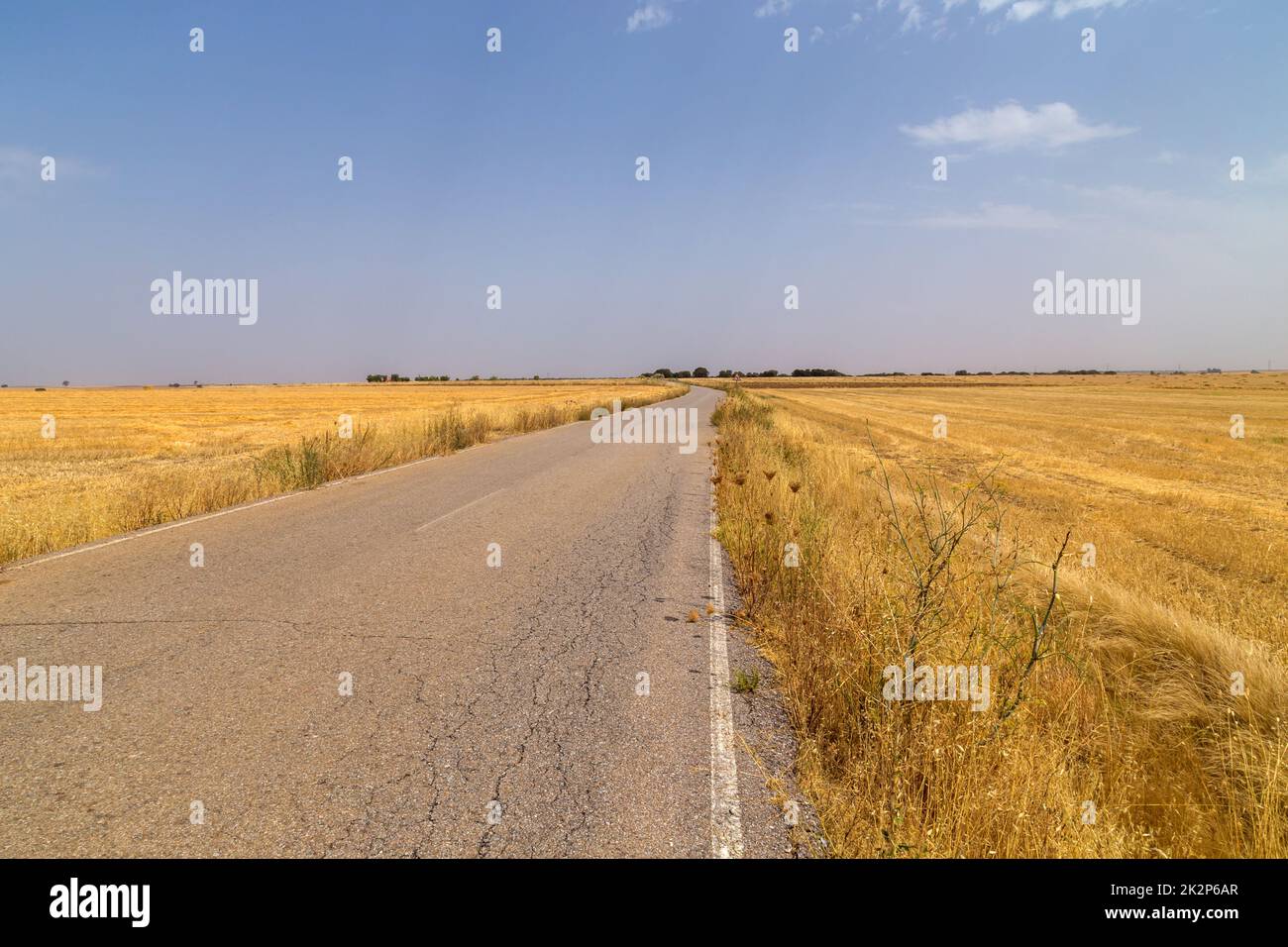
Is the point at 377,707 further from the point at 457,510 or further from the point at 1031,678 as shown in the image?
the point at 457,510

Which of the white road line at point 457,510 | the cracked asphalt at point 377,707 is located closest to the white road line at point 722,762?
the cracked asphalt at point 377,707

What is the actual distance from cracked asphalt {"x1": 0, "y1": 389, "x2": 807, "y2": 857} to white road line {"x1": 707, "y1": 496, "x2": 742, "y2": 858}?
48 millimetres

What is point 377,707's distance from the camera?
3811mm

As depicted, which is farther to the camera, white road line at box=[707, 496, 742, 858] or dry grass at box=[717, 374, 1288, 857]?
dry grass at box=[717, 374, 1288, 857]

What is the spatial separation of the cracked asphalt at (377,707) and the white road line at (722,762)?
5 cm

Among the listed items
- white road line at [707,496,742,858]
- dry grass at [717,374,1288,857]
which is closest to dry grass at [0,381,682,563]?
white road line at [707,496,742,858]

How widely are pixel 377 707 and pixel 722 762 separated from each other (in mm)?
2065

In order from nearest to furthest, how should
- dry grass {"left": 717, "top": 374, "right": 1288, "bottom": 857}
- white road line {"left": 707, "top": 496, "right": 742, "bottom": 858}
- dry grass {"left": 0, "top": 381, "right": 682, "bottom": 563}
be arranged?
white road line {"left": 707, "top": 496, "right": 742, "bottom": 858}, dry grass {"left": 717, "top": 374, "right": 1288, "bottom": 857}, dry grass {"left": 0, "top": 381, "right": 682, "bottom": 563}

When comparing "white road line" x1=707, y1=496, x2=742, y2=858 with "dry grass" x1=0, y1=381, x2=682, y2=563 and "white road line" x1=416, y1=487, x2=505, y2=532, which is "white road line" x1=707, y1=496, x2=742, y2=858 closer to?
"white road line" x1=416, y1=487, x2=505, y2=532

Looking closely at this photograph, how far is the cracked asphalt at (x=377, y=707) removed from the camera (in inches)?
107

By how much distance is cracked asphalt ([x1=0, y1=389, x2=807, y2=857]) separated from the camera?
8.89 feet
